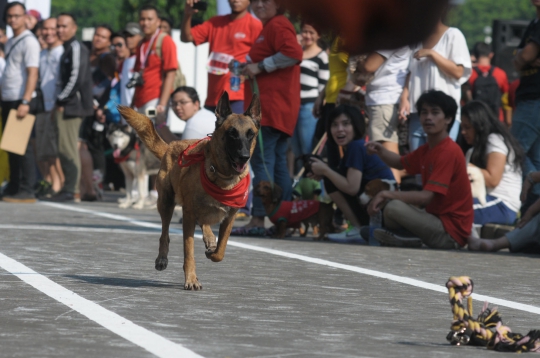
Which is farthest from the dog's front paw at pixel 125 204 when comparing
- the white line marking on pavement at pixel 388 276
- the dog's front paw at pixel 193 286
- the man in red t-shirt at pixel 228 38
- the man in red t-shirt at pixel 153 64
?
the dog's front paw at pixel 193 286

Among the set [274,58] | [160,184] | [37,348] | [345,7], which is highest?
[274,58]

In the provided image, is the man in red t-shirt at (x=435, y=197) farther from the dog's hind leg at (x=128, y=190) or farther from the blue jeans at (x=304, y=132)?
the dog's hind leg at (x=128, y=190)

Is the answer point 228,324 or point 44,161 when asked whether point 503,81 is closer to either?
point 44,161

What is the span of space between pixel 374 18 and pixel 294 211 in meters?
8.56

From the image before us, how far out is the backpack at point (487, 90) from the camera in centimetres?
1770

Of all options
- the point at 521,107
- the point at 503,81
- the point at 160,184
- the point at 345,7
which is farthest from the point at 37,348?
the point at 503,81

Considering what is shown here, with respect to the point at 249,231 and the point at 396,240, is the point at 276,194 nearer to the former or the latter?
the point at 249,231

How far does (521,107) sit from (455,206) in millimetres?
1250

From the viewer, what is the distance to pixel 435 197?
1016 centimetres

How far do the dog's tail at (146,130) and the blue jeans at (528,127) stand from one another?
3.85 meters

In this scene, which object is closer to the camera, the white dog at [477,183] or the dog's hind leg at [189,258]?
the dog's hind leg at [189,258]

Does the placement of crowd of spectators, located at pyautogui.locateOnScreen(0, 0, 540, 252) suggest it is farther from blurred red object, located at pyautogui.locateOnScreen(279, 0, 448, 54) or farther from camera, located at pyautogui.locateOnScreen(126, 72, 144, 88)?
blurred red object, located at pyautogui.locateOnScreen(279, 0, 448, 54)

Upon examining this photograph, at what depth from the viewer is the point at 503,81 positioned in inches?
720

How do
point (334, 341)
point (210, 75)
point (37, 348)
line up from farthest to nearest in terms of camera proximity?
point (210, 75)
point (334, 341)
point (37, 348)
